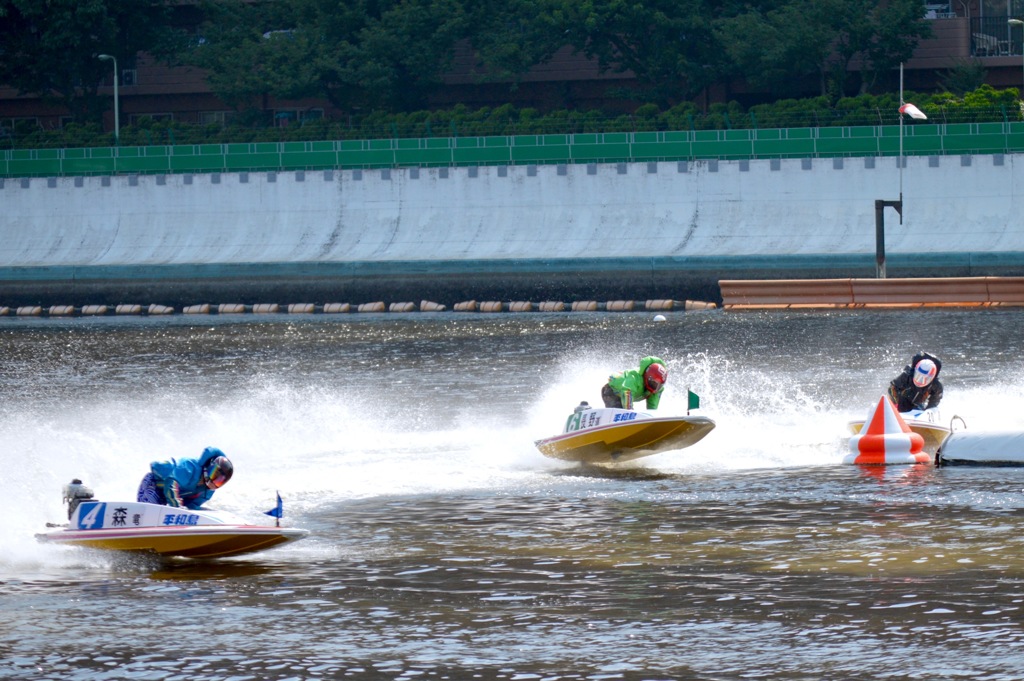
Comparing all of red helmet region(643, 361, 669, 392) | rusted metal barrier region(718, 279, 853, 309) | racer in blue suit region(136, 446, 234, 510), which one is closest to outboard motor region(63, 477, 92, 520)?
racer in blue suit region(136, 446, 234, 510)

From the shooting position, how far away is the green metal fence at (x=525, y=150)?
63094 mm

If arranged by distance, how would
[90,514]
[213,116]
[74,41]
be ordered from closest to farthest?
1. [90,514]
2. [74,41]
3. [213,116]

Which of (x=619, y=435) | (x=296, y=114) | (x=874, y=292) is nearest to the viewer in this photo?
(x=619, y=435)

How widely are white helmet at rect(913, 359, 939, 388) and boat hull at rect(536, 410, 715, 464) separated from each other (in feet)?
10.5

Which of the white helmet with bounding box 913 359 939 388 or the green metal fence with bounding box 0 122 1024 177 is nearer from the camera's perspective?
the white helmet with bounding box 913 359 939 388

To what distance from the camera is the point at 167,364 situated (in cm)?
3862

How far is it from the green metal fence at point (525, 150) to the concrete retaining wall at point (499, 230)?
1.53ft

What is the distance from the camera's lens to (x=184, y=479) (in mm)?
15672

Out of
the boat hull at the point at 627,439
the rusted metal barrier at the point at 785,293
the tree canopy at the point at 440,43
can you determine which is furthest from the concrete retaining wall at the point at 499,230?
the boat hull at the point at 627,439

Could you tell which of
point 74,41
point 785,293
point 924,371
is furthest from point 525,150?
point 924,371

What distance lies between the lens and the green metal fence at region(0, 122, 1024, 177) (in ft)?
207

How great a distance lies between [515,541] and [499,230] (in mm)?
51501

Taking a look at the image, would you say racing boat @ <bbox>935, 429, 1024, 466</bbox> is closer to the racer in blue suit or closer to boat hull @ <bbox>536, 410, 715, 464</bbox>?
boat hull @ <bbox>536, 410, 715, 464</bbox>

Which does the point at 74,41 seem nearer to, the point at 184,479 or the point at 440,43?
the point at 440,43
